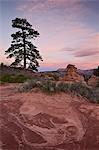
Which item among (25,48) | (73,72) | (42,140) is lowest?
(42,140)

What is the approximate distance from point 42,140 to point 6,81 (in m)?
2.97

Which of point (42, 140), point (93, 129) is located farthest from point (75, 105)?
point (42, 140)

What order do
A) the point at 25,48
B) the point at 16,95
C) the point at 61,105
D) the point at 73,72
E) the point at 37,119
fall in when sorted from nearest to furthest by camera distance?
the point at 37,119, the point at 61,105, the point at 16,95, the point at 73,72, the point at 25,48

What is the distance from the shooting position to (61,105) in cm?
438

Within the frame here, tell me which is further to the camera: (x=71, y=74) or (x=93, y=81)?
(x=93, y=81)

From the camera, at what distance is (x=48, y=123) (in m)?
4.06

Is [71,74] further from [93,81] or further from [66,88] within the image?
[66,88]

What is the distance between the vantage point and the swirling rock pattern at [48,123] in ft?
12.6

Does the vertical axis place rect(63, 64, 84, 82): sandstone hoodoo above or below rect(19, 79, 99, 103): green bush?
above

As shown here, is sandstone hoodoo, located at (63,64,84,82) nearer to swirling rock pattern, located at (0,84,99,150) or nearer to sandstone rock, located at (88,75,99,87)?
sandstone rock, located at (88,75,99,87)

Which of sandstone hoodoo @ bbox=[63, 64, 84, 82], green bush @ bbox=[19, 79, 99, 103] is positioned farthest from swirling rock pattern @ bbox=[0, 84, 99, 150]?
sandstone hoodoo @ bbox=[63, 64, 84, 82]

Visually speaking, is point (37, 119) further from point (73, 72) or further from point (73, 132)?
point (73, 72)

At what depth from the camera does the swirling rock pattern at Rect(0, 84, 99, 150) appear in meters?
3.84

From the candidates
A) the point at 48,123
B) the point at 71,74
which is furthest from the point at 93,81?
the point at 48,123
